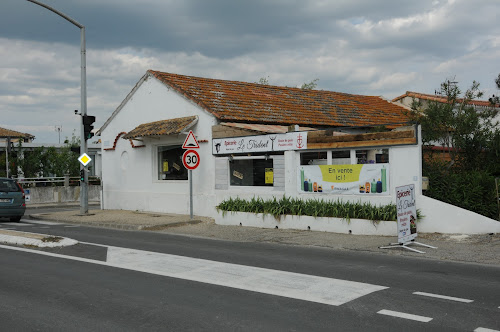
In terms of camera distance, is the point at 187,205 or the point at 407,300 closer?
the point at 407,300

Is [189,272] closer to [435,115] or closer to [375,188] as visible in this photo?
[375,188]

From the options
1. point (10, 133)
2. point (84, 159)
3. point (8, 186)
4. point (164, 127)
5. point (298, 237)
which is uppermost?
point (10, 133)

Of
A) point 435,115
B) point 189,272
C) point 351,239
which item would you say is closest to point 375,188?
point 351,239

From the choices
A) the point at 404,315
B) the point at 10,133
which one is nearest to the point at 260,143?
the point at 404,315

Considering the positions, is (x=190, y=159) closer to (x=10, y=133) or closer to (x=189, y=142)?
(x=189, y=142)

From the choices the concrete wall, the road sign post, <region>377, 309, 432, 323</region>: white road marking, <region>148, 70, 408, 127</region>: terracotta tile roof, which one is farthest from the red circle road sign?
the concrete wall

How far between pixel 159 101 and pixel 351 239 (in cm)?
1064

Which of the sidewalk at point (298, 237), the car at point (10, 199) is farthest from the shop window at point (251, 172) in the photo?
the car at point (10, 199)

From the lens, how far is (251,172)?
16609 mm

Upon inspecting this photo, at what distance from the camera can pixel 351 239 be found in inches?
489

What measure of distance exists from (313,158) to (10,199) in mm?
10908

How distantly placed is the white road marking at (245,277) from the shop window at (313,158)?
6.03m

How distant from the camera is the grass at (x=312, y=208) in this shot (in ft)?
42.2

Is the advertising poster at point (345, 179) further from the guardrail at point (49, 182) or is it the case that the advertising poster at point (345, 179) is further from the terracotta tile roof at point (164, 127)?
the guardrail at point (49, 182)
